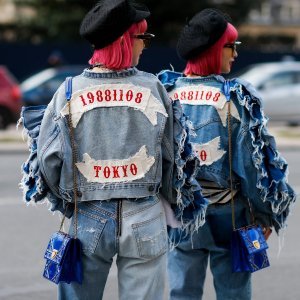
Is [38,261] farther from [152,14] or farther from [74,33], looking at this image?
[74,33]

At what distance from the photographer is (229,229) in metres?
4.38

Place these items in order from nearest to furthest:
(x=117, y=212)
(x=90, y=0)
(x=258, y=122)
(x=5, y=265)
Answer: (x=117, y=212), (x=258, y=122), (x=5, y=265), (x=90, y=0)

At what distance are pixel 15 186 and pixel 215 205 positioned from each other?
811 cm

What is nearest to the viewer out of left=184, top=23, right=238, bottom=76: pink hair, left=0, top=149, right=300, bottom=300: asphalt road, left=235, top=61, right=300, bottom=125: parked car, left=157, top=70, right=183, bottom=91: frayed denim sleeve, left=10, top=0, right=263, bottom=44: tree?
left=184, top=23, right=238, bottom=76: pink hair

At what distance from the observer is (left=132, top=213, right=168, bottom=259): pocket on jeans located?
358 centimetres

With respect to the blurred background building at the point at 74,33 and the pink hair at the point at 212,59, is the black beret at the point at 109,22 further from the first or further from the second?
the blurred background building at the point at 74,33

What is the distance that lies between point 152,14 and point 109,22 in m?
36.2

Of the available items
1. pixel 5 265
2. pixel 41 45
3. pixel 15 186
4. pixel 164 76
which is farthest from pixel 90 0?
pixel 164 76

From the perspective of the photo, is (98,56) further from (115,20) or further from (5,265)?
(5,265)

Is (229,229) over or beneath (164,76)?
beneath

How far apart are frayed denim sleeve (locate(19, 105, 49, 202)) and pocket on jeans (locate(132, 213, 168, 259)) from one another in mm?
404

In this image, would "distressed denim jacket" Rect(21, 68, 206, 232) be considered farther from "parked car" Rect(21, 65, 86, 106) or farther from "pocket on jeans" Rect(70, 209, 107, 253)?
"parked car" Rect(21, 65, 86, 106)

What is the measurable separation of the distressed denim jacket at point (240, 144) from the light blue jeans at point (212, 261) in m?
0.13

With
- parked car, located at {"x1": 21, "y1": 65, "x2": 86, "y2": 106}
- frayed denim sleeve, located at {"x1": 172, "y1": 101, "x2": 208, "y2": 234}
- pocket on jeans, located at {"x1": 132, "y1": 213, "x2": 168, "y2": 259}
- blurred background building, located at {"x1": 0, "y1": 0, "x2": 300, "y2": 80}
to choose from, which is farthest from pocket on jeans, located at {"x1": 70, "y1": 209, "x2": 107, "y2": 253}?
blurred background building, located at {"x1": 0, "y1": 0, "x2": 300, "y2": 80}
